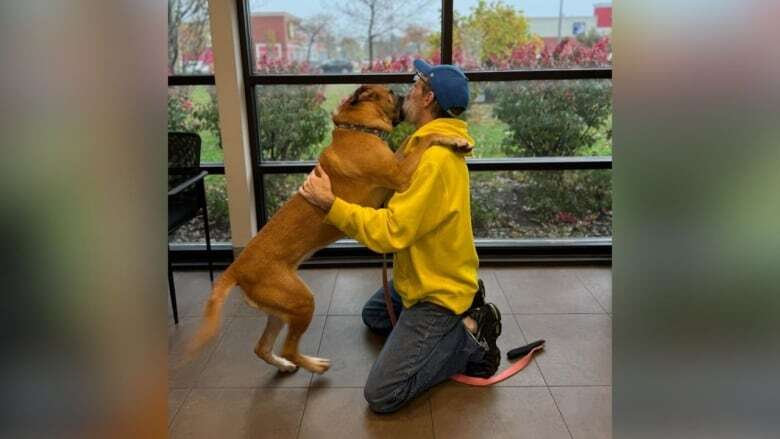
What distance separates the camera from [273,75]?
13.3 ft

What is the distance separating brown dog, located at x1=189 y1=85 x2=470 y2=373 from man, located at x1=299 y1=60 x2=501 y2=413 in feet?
0.23

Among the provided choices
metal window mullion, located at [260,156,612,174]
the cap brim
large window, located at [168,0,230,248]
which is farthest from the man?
large window, located at [168,0,230,248]

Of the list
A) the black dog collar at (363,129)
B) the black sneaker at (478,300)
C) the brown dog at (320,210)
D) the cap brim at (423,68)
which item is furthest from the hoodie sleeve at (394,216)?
the black sneaker at (478,300)

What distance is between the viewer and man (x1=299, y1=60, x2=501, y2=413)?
7.61 ft

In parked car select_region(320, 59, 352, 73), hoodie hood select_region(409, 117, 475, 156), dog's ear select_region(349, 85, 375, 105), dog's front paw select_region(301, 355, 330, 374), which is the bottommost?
dog's front paw select_region(301, 355, 330, 374)

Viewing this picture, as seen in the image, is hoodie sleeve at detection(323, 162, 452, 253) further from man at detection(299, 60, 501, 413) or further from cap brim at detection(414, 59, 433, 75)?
cap brim at detection(414, 59, 433, 75)

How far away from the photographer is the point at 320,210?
2.43 m

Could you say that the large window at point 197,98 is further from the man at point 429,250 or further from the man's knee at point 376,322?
the man at point 429,250

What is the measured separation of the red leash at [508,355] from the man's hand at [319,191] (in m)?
0.44

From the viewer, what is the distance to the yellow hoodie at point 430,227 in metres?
2.31

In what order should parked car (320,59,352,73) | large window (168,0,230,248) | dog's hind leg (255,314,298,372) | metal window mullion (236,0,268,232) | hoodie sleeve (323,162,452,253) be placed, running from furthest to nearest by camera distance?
1. parked car (320,59,352,73)
2. large window (168,0,230,248)
3. metal window mullion (236,0,268,232)
4. dog's hind leg (255,314,298,372)
5. hoodie sleeve (323,162,452,253)
